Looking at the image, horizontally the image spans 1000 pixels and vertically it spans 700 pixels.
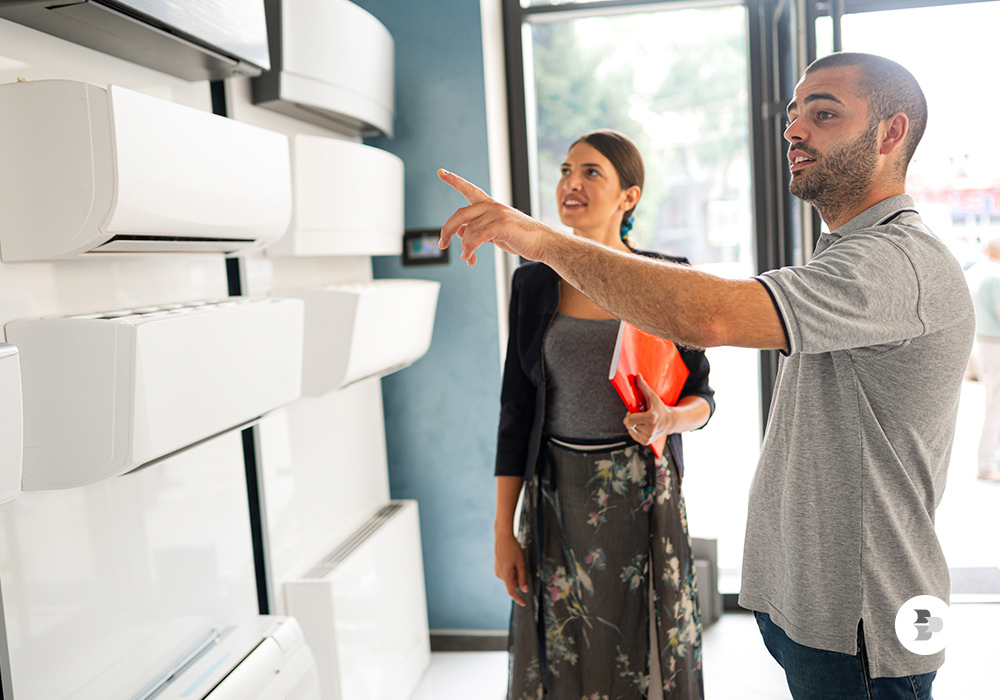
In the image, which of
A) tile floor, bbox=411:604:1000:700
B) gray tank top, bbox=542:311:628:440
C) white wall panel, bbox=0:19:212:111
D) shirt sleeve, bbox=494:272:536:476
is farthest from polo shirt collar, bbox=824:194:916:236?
tile floor, bbox=411:604:1000:700

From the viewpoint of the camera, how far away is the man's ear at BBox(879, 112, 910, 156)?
1.00 m

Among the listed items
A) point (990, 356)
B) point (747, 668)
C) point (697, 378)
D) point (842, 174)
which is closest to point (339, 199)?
point (697, 378)

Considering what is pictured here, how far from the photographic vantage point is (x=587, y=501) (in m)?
1.56

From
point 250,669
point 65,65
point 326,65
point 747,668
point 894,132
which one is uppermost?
point 326,65

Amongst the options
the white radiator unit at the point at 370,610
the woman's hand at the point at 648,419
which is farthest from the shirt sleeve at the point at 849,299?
the white radiator unit at the point at 370,610

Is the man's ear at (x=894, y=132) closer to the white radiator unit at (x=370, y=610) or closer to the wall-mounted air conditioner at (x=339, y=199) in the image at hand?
the wall-mounted air conditioner at (x=339, y=199)

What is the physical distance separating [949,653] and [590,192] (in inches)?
76.4

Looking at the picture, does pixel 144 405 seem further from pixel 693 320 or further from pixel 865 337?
pixel 865 337

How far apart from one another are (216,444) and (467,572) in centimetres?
126

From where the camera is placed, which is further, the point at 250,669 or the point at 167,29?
the point at 250,669

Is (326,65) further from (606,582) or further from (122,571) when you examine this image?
(606,582)

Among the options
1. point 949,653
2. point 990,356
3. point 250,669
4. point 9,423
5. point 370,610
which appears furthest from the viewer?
point 990,356

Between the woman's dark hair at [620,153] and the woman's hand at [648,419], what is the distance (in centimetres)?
50

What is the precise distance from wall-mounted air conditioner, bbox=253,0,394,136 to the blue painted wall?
25cm
